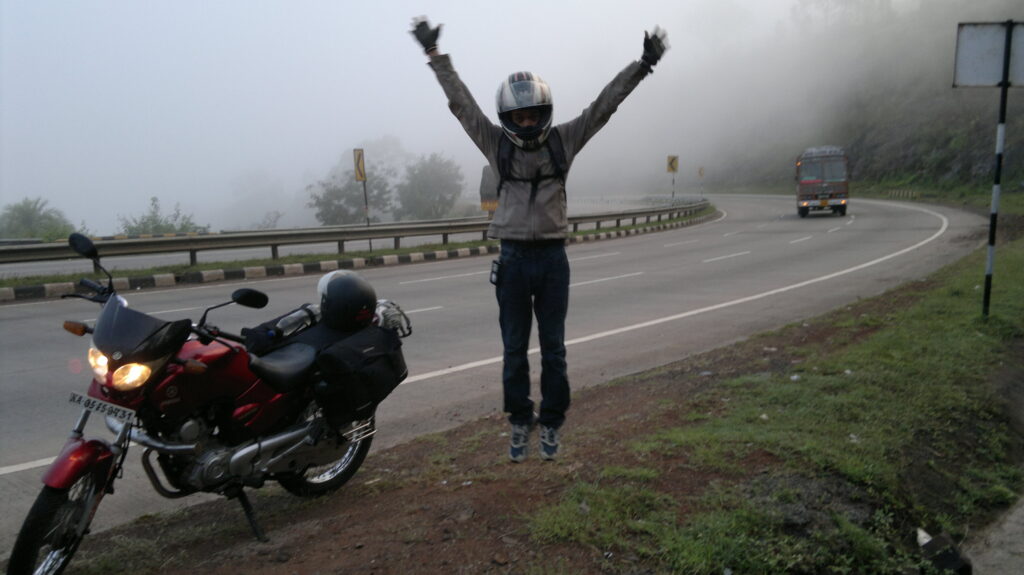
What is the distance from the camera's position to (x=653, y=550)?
10.5 ft

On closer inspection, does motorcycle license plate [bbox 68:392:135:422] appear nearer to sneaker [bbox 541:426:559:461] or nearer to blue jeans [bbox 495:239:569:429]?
blue jeans [bbox 495:239:569:429]

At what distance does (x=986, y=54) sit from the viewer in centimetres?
786

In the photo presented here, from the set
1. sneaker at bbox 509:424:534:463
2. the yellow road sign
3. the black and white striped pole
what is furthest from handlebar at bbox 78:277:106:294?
the yellow road sign

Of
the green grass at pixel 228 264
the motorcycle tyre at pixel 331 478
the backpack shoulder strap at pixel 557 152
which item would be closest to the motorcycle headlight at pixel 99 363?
the motorcycle tyre at pixel 331 478

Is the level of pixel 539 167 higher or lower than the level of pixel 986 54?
lower

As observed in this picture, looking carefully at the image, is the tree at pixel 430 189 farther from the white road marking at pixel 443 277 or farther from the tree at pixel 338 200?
the white road marking at pixel 443 277

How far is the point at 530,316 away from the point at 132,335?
1.88m

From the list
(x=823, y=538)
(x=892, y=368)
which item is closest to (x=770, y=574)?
(x=823, y=538)

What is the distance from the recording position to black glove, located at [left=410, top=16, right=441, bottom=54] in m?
4.02

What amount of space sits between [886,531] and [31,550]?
374 centimetres

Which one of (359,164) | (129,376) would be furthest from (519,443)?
(359,164)

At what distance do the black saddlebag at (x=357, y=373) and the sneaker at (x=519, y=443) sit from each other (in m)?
0.74

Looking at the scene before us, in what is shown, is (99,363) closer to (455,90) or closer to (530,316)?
(530,316)

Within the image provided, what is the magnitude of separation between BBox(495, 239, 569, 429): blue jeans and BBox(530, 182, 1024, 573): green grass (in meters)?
0.50
